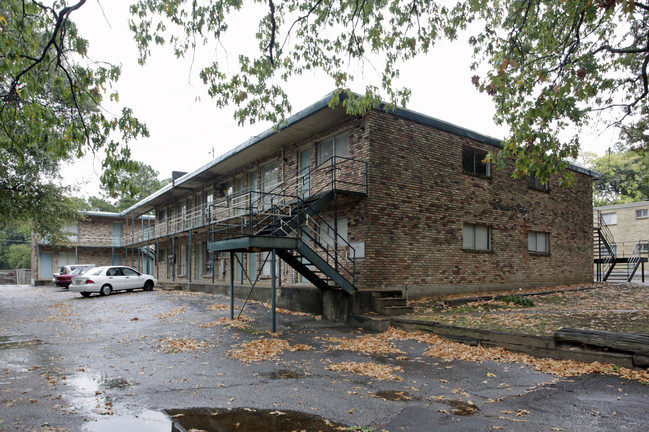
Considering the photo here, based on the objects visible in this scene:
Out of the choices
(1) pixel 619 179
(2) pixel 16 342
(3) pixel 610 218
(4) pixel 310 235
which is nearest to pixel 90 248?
(4) pixel 310 235

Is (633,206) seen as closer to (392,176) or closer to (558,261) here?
(558,261)

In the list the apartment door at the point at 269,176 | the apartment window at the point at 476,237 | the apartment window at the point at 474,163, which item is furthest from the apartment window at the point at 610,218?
the apartment door at the point at 269,176

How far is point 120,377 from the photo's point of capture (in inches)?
264

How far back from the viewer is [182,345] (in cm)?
914

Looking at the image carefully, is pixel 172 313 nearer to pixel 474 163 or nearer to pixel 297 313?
pixel 297 313

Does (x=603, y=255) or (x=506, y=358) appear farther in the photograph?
(x=603, y=255)

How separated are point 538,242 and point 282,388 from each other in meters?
16.4

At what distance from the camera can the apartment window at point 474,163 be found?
16656mm

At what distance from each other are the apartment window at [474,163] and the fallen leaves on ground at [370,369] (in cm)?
1082

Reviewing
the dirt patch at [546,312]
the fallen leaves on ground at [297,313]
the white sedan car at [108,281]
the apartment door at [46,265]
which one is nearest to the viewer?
the dirt patch at [546,312]

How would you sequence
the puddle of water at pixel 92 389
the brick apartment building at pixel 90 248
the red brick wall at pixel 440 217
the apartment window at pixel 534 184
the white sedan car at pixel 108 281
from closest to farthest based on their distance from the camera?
the puddle of water at pixel 92 389 < the red brick wall at pixel 440 217 < the apartment window at pixel 534 184 < the white sedan car at pixel 108 281 < the brick apartment building at pixel 90 248

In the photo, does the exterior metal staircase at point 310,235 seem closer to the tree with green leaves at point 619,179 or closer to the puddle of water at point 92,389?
the puddle of water at point 92,389

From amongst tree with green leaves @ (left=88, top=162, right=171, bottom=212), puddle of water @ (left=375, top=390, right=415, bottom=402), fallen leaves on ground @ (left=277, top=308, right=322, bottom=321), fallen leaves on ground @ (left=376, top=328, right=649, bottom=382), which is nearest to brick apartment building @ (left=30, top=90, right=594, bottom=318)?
fallen leaves on ground @ (left=277, top=308, right=322, bottom=321)

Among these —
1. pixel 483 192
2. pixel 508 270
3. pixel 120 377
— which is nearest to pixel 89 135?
pixel 120 377
